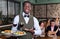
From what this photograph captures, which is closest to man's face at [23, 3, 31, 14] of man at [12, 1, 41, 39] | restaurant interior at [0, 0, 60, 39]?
man at [12, 1, 41, 39]

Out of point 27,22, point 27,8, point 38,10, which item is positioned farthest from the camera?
point 38,10

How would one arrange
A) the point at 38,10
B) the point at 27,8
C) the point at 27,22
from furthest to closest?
the point at 38,10 < the point at 27,22 < the point at 27,8

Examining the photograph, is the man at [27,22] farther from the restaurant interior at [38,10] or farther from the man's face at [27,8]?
the restaurant interior at [38,10]

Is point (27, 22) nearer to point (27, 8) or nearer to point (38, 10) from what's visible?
point (27, 8)

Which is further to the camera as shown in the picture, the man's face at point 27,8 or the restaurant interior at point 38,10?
the restaurant interior at point 38,10

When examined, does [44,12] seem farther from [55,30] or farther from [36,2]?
[55,30]

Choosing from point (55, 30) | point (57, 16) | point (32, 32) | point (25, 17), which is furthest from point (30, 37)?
point (57, 16)

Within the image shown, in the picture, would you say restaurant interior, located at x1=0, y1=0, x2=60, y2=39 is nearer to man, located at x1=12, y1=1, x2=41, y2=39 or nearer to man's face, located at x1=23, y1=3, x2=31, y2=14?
man, located at x1=12, y1=1, x2=41, y2=39

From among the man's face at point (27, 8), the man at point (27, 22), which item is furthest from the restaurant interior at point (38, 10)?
the man's face at point (27, 8)

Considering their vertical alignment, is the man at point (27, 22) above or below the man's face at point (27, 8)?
below

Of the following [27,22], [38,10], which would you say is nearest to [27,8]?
[27,22]

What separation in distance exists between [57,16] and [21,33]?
2725mm

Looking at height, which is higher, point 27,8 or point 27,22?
point 27,8

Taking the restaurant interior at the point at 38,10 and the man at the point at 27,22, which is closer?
the man at the point at 27,22
